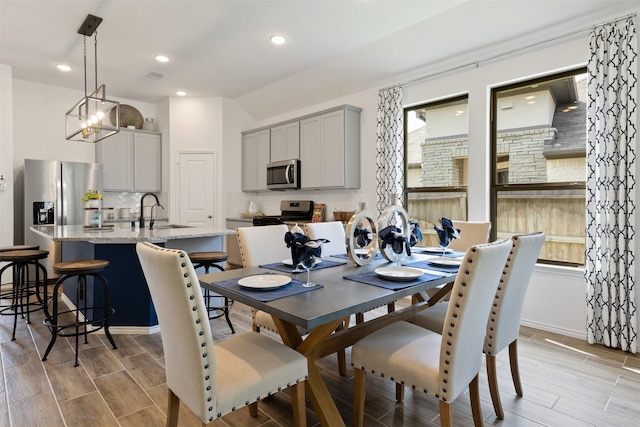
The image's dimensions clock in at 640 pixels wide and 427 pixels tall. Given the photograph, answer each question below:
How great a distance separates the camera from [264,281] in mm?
1773

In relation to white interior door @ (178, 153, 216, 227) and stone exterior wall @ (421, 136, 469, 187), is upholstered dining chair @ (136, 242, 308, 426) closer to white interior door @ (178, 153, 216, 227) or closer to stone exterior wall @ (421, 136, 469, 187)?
stone exterior wall @ (421, 136, 469, 187)

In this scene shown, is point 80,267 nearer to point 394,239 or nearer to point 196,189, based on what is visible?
point 394,239

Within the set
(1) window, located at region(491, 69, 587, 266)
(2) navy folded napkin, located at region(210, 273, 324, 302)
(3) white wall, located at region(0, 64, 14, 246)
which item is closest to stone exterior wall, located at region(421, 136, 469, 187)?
(1) window, located at region(491, 69, 587, 266)

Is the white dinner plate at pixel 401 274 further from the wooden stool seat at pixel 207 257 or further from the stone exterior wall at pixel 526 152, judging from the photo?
the stone exterior wall at pixel 526 152

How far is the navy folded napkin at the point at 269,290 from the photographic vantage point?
61.6 inches

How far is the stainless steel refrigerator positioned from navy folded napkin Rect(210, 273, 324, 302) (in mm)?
3994

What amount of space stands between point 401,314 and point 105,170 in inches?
214

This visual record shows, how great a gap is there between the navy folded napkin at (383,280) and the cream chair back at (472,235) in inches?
49.8

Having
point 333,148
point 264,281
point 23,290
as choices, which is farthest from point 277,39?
point 23,290

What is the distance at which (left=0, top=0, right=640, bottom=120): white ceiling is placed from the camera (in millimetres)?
3254

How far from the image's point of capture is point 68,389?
2215 mm

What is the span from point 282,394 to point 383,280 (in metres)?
1.01

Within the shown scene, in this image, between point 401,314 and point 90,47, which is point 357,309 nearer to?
point 401,314

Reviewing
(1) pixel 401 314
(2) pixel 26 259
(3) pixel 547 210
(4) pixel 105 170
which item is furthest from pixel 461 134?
(4) pixel 105 170
